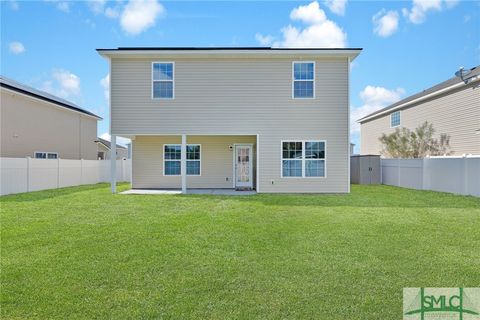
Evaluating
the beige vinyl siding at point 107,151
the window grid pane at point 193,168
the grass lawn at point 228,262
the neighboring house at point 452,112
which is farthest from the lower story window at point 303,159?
the beige vinyl siding at point 107,151

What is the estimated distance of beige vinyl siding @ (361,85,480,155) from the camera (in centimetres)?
1598

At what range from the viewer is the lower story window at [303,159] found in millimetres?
13828

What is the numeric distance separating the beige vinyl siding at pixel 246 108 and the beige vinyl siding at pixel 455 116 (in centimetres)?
735

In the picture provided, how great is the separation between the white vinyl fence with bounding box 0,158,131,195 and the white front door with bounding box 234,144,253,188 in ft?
30.6

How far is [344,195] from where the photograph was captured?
13.0m

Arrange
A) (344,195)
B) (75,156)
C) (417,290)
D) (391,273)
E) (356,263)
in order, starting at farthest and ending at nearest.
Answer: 1. (75,156)
2. (344,195)
3. (356,263)
4. (391,273)
5. (417,290)

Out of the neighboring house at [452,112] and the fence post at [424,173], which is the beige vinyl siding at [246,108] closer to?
the fence post at [424,173]

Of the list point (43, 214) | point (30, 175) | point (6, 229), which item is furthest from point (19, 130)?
point (6, 229)

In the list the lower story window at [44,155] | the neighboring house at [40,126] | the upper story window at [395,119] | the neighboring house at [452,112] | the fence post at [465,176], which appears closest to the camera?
the fence post at [465,176]

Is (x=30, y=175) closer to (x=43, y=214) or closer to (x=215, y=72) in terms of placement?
(x=43, y=214)

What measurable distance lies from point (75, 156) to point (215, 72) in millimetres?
13988

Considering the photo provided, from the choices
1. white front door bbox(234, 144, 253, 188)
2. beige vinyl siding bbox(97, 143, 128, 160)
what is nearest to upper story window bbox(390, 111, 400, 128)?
white front door bbox(234, 144, 253, 188)

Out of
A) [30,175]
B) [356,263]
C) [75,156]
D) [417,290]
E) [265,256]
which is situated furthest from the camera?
[75,156]

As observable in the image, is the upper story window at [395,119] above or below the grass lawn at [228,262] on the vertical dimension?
above
